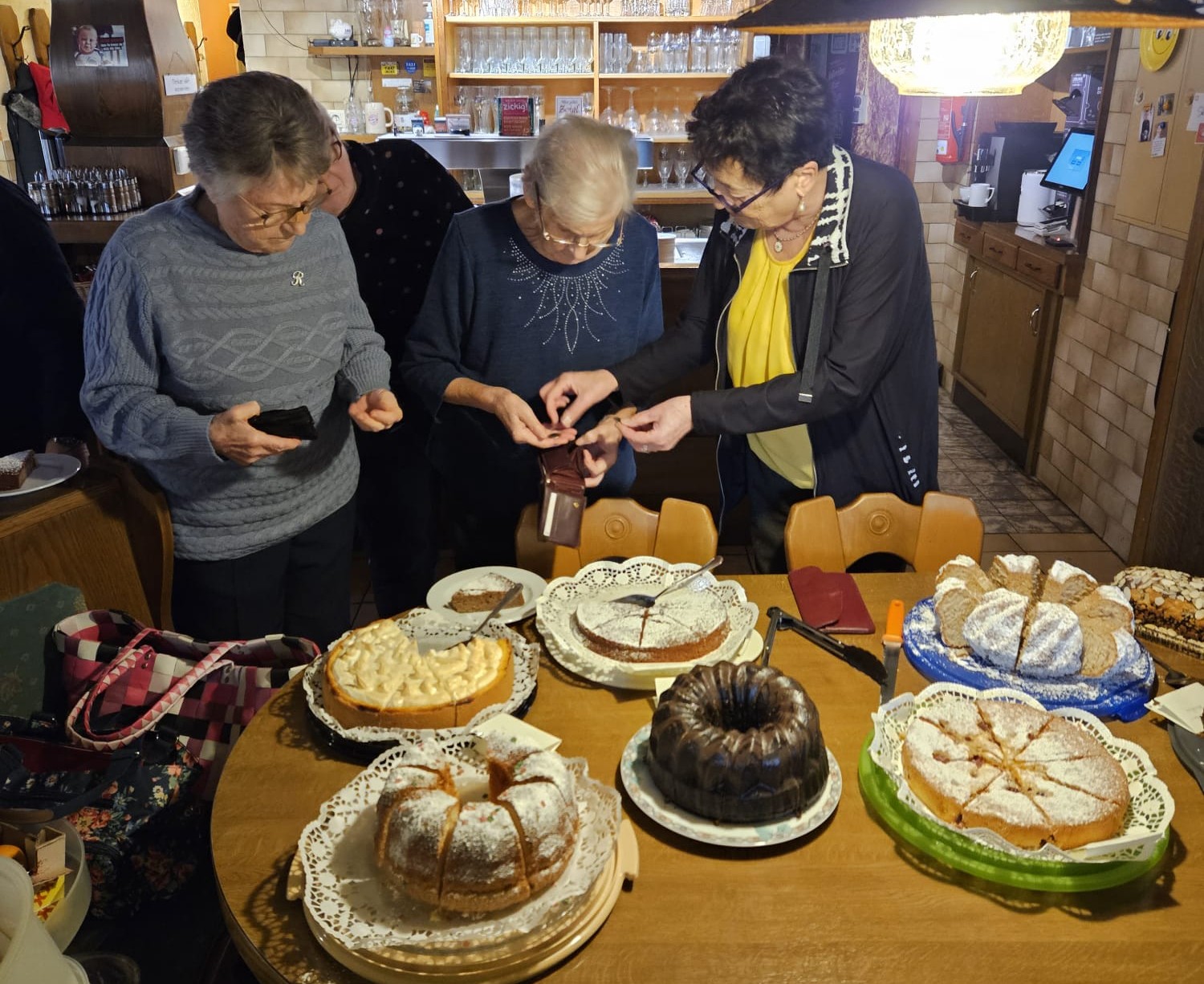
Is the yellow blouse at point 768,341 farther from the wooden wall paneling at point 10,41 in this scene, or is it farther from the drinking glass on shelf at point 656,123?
the wooden wall paneling at point 10,41

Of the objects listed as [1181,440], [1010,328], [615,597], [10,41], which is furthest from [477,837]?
[10,41]

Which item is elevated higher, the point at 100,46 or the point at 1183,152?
the point at 100,46

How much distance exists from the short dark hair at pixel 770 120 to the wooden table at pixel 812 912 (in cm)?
115

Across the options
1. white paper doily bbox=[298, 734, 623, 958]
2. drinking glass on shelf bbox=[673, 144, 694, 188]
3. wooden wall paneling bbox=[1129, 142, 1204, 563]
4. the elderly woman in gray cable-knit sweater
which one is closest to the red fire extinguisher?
→ drinking glass on shelf bbox=[673, 144, 694, 188]

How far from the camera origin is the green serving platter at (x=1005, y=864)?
3.94 feet

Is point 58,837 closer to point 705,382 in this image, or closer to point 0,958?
point 0,958

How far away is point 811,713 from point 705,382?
96.7 inches

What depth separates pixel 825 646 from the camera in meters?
1.71

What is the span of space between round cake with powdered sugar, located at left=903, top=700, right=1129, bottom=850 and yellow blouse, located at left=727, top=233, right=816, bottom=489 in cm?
94

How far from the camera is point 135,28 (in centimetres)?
337

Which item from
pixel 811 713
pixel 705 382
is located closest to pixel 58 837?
pixel 811 713

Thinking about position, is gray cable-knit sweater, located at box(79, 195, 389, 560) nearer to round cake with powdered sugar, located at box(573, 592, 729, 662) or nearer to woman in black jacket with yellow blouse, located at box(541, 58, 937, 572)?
woman in black jacket with yellow blouse, located at box(541, 58, 937, 572)

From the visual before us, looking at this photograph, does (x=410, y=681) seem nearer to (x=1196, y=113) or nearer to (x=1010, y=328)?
(x=1196, y=113)

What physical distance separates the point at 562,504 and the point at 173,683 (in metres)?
0.79
